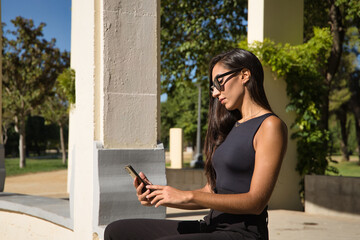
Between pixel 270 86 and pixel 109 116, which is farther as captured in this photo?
pixel 270 86

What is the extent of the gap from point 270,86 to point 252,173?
6.27 m

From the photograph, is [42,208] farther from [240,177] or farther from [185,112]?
[185,112]

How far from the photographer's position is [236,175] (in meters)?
1.85

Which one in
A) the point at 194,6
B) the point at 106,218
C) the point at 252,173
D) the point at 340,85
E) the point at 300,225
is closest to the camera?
the point at 252,173

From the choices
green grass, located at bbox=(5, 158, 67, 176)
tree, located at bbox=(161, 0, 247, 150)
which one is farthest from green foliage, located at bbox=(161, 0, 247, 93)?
green grass, located at bbox=(5, 158, 67, 176)

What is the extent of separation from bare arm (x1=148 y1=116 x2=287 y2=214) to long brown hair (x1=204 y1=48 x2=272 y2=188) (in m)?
0.29

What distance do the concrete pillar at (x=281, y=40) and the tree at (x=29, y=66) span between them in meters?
16.1

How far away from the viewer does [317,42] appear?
7730 millimetres

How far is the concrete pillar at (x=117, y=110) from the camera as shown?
3170 millimetres

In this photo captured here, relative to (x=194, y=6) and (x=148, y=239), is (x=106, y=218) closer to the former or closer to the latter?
(x=148, y=239)

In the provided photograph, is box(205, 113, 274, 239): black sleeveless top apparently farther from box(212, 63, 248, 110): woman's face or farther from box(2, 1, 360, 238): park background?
box(2, 1, 360, 238): park background

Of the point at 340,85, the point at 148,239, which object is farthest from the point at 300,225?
the point at 340,85

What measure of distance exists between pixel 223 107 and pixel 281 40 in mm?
6136

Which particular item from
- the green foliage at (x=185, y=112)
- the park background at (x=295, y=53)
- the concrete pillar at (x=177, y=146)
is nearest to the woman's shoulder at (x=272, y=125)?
the park background at (x=295, y=53)
